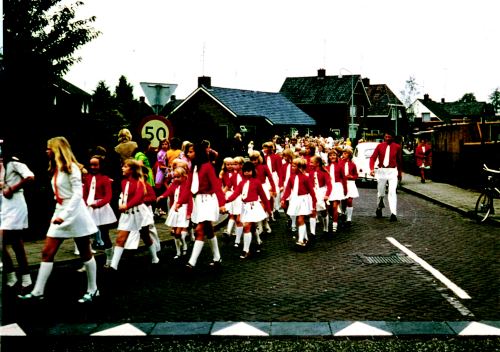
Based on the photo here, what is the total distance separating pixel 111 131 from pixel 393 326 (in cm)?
986

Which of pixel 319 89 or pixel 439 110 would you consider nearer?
pixel 319 89

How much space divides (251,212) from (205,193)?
4.08ft

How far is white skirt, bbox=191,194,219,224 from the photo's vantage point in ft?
27.7

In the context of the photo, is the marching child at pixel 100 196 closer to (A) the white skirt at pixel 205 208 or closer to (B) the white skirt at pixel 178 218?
(B) the white skirt at pixel 178 218

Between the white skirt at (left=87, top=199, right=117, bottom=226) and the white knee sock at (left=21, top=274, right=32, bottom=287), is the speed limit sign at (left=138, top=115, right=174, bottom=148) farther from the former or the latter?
the white knee sock at (left=21, top=274, right=32, bottom=287)

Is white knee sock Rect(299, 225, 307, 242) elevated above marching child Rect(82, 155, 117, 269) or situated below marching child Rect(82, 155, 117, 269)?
below

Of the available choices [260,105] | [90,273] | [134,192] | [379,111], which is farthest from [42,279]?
[379,111]

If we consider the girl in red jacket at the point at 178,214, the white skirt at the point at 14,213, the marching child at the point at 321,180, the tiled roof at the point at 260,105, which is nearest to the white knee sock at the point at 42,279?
the white skirt at the point at 14,213

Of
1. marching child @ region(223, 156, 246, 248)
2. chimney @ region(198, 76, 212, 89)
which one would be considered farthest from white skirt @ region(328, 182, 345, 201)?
chimney @ region(198, 76, 212, 89)

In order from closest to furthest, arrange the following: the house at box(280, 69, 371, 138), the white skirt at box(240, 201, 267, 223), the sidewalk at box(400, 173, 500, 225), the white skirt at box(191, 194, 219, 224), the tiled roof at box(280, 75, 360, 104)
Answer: the white skirt at box(191, 194, 219, 224)
the white skirt at box(240, 201, 267, 223)
the sidewalk at box(400, 173, 500, 225)
the house at box(280, 69, 371, 138)
the tiled roof at box(280, 75, 360, 104)

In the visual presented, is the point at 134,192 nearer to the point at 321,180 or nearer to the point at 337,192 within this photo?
the point at 321,180

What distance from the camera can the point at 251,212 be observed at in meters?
9.55

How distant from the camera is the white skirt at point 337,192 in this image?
12.3m

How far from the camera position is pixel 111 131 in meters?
14.0
